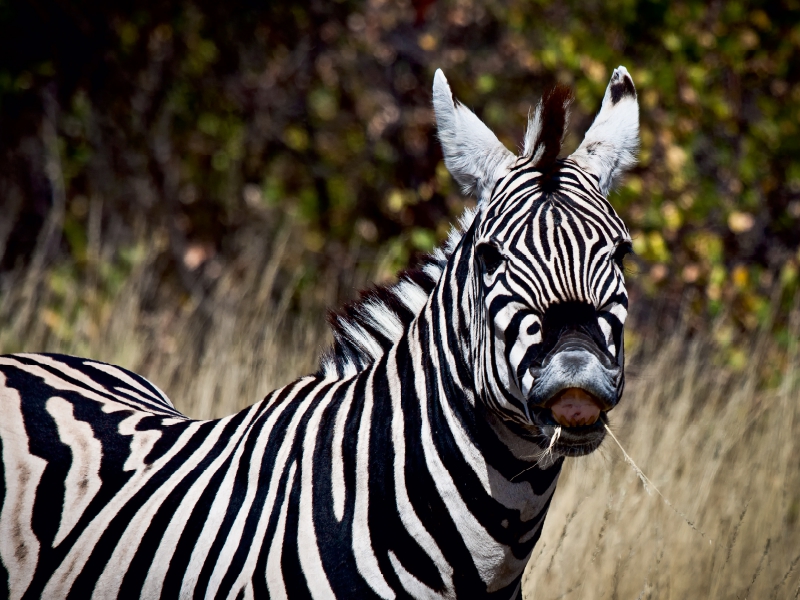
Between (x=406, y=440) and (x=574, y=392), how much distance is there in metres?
0.54

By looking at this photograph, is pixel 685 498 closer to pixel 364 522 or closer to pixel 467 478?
pixel 467 478

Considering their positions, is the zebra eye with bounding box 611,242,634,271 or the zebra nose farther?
the zebra eye with bounding box 611,242,634,271

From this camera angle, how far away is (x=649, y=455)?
4.52 meters

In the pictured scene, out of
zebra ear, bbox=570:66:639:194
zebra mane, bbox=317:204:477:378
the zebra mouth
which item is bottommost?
the zebra mouth

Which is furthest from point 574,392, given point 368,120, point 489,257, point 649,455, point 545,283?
point 368,120

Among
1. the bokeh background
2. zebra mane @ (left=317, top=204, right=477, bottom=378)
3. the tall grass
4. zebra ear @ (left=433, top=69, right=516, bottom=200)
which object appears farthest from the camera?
the bokeh background

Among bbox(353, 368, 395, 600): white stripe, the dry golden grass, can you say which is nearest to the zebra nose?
bbox(353, 368, 395, 600): white stripe

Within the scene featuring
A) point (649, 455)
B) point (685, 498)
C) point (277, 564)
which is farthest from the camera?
point (649, 455)

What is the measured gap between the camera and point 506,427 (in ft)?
6.77

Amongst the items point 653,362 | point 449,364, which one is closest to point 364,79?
point 653,362

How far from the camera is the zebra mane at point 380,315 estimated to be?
7.93 ft

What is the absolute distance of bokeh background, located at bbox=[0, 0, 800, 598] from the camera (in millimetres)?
4477

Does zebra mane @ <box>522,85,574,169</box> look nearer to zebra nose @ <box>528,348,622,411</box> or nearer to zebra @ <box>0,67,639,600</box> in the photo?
zebra @ <box>0,67,639,600</box>

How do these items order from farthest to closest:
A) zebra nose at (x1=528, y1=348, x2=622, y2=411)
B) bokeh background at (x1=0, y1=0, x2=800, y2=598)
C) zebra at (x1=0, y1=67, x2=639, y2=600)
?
bokeh background at (x1=0, y1=0, x2=800, y2=598), zebra at (x1=0, y1=67, x2=639, y2=600), zebra nose at (x1=528, y1=348, x2=622, y2=411)
